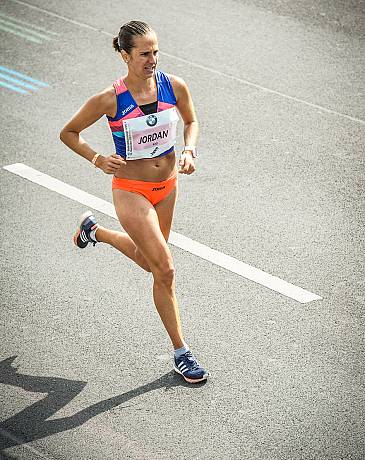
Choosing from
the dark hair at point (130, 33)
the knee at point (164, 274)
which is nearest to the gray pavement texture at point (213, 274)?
the knee at point (164, 274)

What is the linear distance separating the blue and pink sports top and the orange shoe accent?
0.62 ft

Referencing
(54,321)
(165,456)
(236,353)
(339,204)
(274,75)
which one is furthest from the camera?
(274,75)

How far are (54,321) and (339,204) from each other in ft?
10.9

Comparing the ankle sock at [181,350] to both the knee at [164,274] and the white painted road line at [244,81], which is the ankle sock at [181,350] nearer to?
the knee at [164,274]

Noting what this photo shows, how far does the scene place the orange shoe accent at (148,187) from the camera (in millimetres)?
7637

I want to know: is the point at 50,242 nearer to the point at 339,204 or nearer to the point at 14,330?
the point at 14,330

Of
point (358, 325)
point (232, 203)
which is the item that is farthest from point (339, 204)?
point (358, 325)

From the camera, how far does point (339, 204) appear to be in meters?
10.1

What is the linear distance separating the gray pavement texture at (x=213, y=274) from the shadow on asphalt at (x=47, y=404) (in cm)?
1

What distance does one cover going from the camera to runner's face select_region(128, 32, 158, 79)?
7.25m

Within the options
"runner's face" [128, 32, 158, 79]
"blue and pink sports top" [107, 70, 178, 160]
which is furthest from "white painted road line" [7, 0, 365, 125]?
"runner's face" [128, 32, 158, 79]

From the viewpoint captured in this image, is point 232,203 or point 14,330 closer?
point 14,330

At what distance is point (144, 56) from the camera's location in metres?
7.31

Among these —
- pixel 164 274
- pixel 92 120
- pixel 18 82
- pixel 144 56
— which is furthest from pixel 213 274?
pixel 18 82
